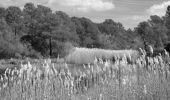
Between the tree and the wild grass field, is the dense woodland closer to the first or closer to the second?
the tree

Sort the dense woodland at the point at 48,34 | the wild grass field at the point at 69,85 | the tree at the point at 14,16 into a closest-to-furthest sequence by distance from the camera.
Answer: the wild grass field at the point at 69,85 < the dense woodland at the point at 48,34 < the tree at the point at 14,16

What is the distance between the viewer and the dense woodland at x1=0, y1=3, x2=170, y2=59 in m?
30.1

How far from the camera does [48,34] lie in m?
31.2

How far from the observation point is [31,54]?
30.9 m

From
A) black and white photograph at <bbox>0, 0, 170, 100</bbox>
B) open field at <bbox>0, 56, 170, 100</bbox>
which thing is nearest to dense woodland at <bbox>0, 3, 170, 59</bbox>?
black and white photograph at <bbox>0, 0, 170, 100</bbox>

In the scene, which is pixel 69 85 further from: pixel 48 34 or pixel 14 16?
pixel 14 16

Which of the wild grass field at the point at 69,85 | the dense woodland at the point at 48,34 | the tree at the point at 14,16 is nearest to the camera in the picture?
the wild grass field at the point at 69,85

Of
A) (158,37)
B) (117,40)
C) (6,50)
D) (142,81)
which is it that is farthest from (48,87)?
(117,40)

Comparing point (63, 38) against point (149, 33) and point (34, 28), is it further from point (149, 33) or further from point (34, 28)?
point (149, 33)

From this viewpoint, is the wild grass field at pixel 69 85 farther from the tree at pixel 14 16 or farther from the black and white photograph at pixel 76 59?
the tree at pixel 14 16

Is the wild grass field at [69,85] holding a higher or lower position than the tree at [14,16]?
lower

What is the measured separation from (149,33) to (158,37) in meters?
1.54

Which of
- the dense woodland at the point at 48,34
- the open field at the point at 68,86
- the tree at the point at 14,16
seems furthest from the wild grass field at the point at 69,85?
the tree at the point at 14,16

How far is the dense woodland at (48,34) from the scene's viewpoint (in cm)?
3005
